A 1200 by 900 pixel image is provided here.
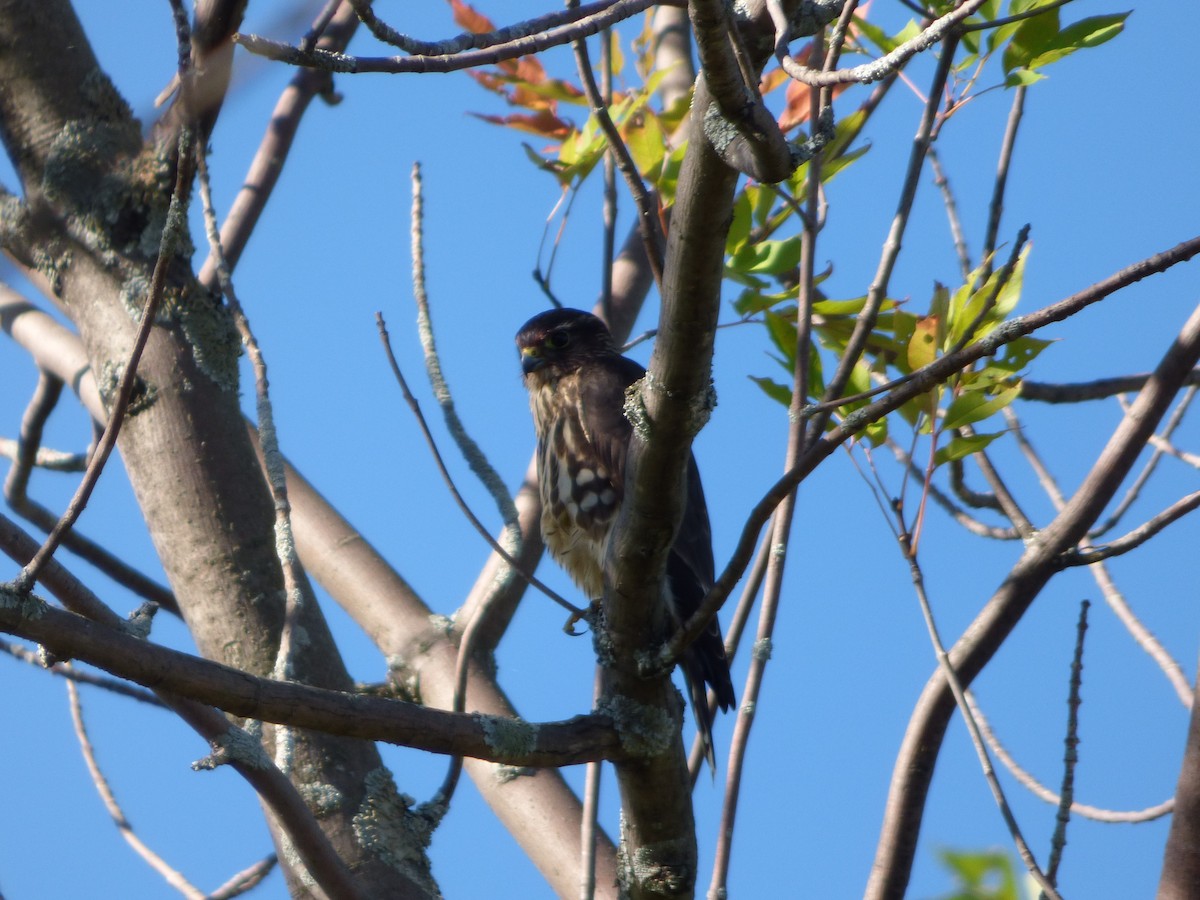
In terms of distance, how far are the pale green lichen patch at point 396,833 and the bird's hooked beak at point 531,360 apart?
1.87 meters

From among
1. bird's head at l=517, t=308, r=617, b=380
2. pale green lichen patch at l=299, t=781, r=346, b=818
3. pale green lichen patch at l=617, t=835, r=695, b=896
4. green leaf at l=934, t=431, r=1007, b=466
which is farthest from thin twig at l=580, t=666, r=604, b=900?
bird's head at l=517, t=308, r=617, b=380

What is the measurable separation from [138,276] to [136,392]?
0.25 metres

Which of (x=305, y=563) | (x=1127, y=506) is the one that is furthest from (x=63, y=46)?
(x=1127, y=506)

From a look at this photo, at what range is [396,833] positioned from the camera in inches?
103

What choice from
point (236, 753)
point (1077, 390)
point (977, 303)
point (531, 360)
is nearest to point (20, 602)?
point (236, 753)

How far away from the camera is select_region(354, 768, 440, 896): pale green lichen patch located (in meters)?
2.61

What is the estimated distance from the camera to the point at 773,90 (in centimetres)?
307

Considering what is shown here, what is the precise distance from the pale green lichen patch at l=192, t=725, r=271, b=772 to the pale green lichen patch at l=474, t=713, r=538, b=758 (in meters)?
0.34

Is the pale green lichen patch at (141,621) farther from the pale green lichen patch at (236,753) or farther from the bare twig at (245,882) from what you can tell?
the bare twig at (245,882)

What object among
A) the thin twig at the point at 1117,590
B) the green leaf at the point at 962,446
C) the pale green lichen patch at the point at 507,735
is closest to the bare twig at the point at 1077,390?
the thin twig at the point at 1117,590

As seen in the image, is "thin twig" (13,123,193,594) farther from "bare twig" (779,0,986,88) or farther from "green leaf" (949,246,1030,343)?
"green leaf" (949,246,1030,343)

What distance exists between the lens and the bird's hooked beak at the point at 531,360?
4.24 m

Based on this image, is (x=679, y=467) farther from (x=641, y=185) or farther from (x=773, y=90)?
(x=773, y=90)

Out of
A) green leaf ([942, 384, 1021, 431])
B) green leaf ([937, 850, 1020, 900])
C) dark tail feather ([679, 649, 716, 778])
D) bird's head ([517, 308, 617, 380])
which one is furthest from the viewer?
bird's head ([517, 308, 617, 380])
